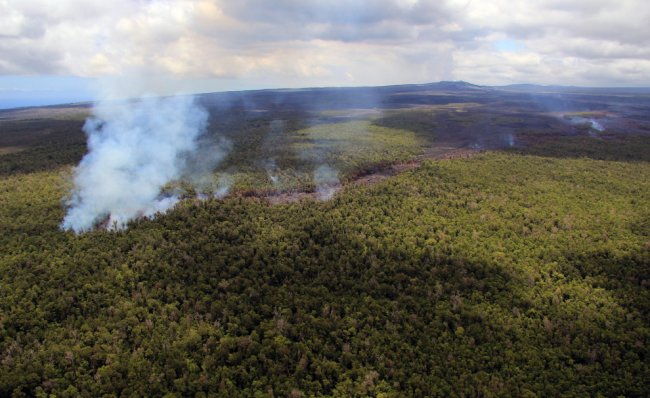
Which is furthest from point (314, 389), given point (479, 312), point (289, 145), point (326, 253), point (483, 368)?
point (289, 145)

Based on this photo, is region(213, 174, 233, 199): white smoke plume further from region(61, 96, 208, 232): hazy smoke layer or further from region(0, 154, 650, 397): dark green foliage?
region(0, 154, 650, 397): dark green foliage

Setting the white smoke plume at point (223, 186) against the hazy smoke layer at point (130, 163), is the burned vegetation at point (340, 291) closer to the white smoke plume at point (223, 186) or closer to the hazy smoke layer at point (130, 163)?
the white smoke plume at point (223, 186)

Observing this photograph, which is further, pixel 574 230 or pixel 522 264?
pixel 574 230

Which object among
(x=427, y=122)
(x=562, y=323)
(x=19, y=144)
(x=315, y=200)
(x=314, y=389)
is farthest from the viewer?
(x=427, y=122)

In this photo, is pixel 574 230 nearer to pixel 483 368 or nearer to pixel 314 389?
pixel 483 368

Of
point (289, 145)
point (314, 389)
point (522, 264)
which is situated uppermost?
point (289, 145)

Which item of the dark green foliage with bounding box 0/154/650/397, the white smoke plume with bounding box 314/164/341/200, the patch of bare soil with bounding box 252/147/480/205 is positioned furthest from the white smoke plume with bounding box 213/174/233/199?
the white smoke plume with bounding box 314/164/341/200
